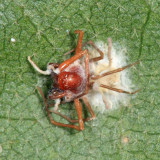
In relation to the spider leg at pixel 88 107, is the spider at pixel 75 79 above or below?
above

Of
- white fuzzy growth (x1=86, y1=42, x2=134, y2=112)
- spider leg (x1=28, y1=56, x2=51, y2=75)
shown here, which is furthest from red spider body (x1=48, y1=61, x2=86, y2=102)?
white fuzzy growth (x1=86, y1=42, x2=134, y2=112)

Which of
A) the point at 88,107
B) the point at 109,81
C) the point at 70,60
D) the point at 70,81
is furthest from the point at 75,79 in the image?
the point at 109,81

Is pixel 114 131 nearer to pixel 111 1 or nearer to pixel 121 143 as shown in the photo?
pixel 121 143

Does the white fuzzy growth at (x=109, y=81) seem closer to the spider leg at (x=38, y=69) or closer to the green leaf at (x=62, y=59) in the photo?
the green leaf at (x=62, y=59)

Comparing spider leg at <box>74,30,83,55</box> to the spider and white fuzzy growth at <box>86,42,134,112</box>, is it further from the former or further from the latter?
white fuzzy growth at <box>86,42,134,112</box>

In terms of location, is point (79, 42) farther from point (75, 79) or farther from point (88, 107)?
point (88, 107)

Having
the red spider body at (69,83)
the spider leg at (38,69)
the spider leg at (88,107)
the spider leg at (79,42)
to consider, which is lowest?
the spider leg at (88,107)

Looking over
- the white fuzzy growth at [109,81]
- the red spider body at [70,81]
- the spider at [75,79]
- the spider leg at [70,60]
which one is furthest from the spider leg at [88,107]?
the spider leg at [70,60]
